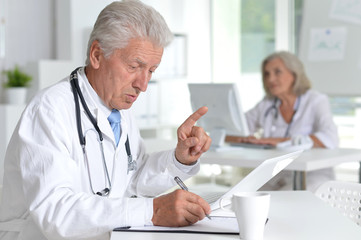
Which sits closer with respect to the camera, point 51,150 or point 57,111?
point 51,150

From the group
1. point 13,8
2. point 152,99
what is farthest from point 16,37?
point 152,99

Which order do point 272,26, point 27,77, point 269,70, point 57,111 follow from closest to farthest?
1. point 57,111
2. point 269,70
3. point 27,77
4. point 272,26

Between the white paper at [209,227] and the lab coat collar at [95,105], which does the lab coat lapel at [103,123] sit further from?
the white paper at [209,227]

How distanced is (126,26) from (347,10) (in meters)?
3.74

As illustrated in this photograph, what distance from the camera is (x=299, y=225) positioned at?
1479 mm

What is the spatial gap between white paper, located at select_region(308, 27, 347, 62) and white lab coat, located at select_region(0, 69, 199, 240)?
3497 mm

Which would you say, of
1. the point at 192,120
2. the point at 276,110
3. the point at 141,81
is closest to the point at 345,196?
the point at 192,120

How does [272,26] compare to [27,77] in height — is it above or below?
above

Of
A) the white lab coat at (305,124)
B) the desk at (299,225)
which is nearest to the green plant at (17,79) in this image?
the white lab coat at (305,124)

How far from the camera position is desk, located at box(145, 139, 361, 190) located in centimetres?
290

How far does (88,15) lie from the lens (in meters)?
5.34

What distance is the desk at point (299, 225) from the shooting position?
133 cm

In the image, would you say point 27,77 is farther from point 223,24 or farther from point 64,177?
point 64,177

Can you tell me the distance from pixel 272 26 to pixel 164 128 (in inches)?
64.8
